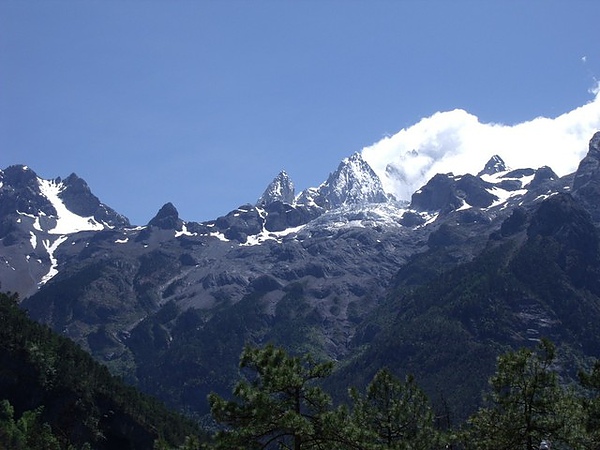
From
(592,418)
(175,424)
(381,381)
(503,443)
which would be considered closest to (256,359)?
(503,443)

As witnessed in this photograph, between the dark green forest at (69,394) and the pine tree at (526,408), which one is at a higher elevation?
the pine tree at (526,408)

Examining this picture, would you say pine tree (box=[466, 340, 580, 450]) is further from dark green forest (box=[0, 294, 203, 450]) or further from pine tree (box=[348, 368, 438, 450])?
dark green forest (box=[0, 294, 203, 450])

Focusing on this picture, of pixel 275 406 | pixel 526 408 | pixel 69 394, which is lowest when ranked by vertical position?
pixel 69 394

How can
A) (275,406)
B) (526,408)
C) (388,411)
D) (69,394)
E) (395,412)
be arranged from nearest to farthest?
(275,406) < (526,408) < (395,412) < (388,411) < (69,394)

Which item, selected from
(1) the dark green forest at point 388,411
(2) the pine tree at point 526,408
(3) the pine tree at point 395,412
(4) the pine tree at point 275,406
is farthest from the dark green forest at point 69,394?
(4) the pine tree at point 275,406

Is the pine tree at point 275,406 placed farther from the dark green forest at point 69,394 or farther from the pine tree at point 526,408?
the dark green forest at point 69,394

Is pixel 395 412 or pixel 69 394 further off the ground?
pixel 395 412

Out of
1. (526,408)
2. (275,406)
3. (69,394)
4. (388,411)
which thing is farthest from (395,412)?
(69,394)

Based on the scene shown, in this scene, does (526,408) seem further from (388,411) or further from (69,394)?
(69,394)

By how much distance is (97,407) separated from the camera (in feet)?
535

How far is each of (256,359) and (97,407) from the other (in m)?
150

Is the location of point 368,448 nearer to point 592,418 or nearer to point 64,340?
point 592,418

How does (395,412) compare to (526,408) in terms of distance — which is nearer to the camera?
(526,408)

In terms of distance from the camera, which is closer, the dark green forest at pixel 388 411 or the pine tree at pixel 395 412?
the dark green forest at pixel 388 411
